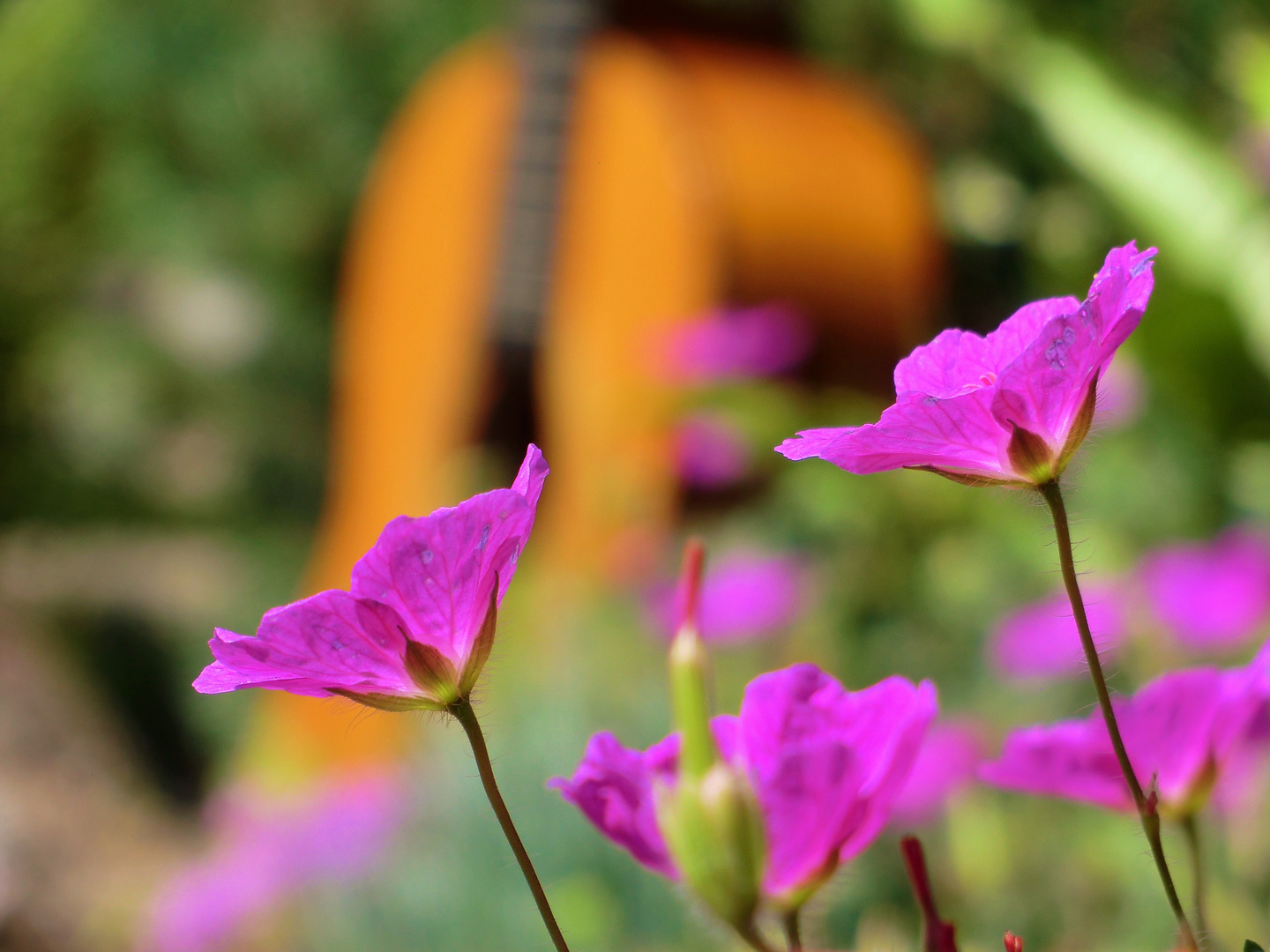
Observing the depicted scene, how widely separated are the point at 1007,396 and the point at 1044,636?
2.12ft

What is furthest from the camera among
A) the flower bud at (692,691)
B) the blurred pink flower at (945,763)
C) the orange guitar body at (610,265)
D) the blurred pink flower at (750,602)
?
the orange guitar body at (610,265)

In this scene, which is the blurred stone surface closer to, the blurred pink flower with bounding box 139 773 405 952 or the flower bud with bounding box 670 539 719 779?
the blurred pink flower with bounding box 139 773 405 952

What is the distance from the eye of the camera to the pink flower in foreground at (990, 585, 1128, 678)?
0.72m

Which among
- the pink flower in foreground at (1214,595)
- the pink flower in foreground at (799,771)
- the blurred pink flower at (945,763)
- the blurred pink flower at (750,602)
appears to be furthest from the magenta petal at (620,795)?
the blurred pink flower at (750,602)

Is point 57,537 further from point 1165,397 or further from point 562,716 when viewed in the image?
point 1165,397

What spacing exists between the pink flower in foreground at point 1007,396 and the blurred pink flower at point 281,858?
0.71 metres

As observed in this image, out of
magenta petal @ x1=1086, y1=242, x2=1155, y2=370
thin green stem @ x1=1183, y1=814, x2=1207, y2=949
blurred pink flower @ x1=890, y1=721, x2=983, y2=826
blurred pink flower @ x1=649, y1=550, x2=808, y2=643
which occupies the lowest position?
blurred pink flower @ x1=649, y1=550, x2=808, y2=643

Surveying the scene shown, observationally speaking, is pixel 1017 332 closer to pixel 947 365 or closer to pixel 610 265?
pixel 947 365

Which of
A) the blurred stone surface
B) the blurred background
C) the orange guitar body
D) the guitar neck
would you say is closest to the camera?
the blurred background

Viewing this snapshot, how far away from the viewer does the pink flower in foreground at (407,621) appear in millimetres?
165

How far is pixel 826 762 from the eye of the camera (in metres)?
0.16

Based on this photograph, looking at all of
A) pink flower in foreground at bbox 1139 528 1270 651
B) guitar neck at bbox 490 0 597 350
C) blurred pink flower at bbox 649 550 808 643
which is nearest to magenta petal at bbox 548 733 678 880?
pink flower in foreground at bbox 1139 528 1270 651

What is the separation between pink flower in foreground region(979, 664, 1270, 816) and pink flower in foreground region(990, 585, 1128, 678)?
51 centimetres

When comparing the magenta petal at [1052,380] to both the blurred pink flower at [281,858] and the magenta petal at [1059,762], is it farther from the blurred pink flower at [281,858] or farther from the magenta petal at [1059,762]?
the blurred pink flower at [281,858]
